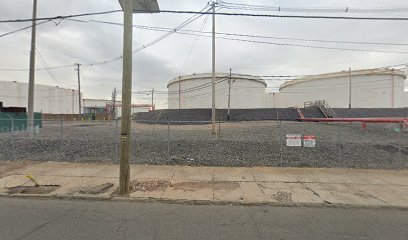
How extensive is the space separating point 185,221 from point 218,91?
160ft

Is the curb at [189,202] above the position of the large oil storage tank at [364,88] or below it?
below

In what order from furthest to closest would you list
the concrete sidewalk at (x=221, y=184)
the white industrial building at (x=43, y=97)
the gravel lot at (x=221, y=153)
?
the white industrial building at (x=43, y=97) → the gravel lot at (x=221, y=153) → the concrete sidewalk at (x=221, y=184)

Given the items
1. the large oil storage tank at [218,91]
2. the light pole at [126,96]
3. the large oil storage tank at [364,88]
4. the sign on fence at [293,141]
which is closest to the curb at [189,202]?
the light pole at [126,96]

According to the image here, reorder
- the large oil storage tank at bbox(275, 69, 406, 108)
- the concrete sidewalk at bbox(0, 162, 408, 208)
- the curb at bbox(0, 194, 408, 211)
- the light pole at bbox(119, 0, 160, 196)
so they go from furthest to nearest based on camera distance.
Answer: the large oil storage tank at bbox(275, 69, 406, 108)
the light pole at bbox(119, 0, 160, 196)
the concrete sidewalk at bbox(0, 162, 408, 208)
the curb at bbox(0, 194, 408, 211)

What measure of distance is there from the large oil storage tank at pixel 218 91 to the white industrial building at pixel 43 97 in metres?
45.8

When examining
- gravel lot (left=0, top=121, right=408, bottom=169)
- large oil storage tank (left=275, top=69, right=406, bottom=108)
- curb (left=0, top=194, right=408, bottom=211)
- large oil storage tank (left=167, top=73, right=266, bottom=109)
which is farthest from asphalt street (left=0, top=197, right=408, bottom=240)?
large oil storage tank (left=275, top=69, right=406, bottom=108)

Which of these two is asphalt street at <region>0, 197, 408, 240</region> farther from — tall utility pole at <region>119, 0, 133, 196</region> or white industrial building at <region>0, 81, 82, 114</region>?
white industrial building at <region>0, 81, 82, 114</region>

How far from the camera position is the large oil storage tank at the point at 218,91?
2090 inches

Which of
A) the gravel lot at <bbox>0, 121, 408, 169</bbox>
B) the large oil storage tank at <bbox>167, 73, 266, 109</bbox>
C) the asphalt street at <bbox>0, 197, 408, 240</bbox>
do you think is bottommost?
the asphalt street at <bbox>0, 197, 408, 240</bbox>

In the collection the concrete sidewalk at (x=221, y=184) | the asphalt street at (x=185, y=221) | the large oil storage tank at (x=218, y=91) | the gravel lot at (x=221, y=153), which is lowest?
the asphalt street at (x=185, y=221)

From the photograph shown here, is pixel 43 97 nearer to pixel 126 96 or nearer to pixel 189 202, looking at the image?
pixel 126 96

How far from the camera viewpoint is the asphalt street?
168 inches

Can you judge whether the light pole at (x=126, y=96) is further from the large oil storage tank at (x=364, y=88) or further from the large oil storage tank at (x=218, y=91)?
the large oil storage tank at (x=364, y=88)

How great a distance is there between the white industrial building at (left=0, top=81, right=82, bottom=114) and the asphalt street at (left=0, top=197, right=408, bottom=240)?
81.9m
